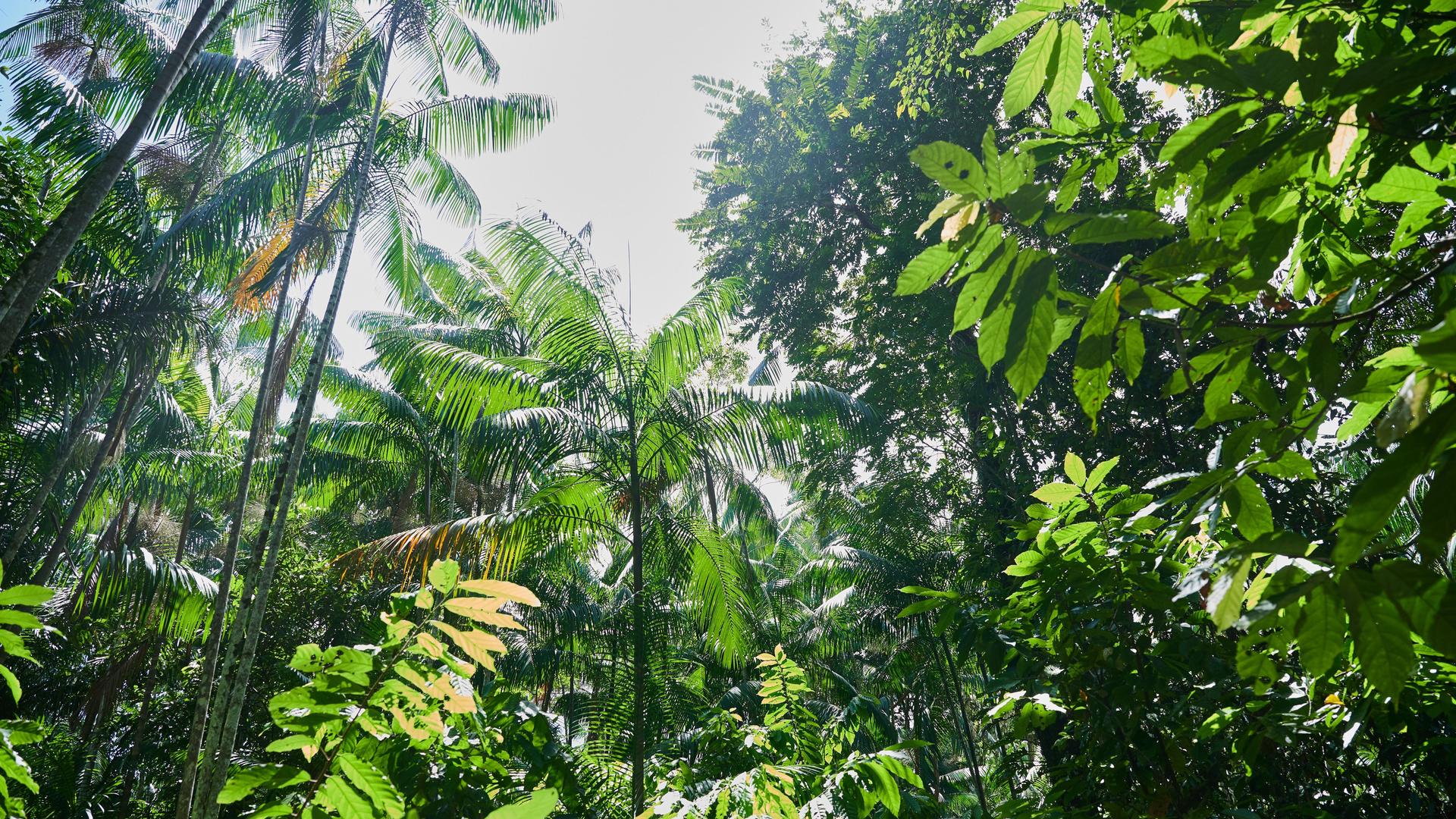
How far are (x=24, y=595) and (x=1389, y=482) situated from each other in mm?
1910

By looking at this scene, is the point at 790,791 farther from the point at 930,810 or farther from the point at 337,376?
the point at 337,376

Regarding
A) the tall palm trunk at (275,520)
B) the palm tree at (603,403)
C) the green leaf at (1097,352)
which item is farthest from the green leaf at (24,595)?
the palm tree at (603,403)

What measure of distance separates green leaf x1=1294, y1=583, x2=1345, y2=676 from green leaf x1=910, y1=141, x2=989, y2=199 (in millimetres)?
489

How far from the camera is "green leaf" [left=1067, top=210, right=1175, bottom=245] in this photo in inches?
29.9

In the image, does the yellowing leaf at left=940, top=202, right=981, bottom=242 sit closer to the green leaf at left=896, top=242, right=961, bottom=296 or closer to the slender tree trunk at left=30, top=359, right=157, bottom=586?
the green leaf at left=896, top=242, right=961, bottom=296

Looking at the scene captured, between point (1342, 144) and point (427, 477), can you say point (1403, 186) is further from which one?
point (427, 477)

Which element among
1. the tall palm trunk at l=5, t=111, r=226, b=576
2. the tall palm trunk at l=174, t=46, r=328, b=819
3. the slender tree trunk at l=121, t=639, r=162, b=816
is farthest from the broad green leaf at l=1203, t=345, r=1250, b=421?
the slender tree trunk at l=121, t=639, r=162, b=816

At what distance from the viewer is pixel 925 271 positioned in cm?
86

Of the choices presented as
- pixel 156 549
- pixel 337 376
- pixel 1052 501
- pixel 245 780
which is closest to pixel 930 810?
pixel 1052 501

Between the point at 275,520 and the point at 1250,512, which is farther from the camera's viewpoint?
the point at 275,520

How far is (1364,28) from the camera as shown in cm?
87

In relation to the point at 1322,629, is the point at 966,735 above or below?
above

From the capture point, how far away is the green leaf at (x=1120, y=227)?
2.49 feet

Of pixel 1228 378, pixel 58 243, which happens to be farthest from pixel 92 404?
pixel 1228 378
